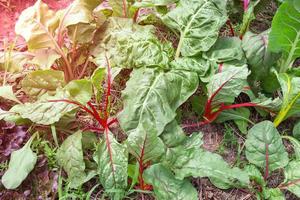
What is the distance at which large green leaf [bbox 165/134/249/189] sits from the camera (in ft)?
5.46

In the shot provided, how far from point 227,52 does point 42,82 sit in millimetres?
812

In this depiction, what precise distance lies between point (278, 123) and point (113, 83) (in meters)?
0.76

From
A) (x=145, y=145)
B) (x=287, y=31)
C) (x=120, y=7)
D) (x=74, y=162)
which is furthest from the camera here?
(x=120, y=7)

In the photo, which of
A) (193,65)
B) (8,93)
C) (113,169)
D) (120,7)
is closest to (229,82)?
(193,65)

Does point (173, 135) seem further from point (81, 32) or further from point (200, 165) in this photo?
point (81, 32)

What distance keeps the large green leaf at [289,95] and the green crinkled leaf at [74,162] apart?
852mm

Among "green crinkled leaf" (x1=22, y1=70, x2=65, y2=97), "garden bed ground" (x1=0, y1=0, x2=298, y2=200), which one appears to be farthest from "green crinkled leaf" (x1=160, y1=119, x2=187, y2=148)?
"green crinkled leaf" (x1=22, y1=70, x2=65, y2=97)

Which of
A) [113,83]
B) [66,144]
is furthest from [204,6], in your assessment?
[66,144]

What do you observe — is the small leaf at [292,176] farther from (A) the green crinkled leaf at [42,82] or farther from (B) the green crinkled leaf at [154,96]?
(A) the green crinkled leaf at [42,82]

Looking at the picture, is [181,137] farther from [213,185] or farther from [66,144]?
[66,144]

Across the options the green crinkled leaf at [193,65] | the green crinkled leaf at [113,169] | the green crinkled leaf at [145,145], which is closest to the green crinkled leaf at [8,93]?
the green crinkled leaf at [113,169]

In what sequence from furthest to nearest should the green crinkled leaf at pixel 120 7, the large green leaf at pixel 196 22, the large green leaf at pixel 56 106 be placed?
the green crinkled leaf at pixel 120 7 < the large green leaf at pixel 196 22 < the large green leaf at pixel 56 106

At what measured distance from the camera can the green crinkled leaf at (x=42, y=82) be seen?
188 cm

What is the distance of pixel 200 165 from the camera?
170cm
